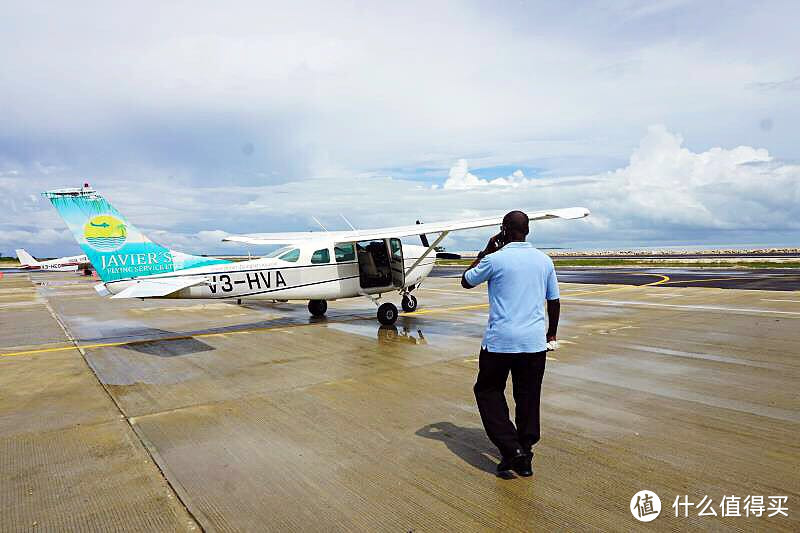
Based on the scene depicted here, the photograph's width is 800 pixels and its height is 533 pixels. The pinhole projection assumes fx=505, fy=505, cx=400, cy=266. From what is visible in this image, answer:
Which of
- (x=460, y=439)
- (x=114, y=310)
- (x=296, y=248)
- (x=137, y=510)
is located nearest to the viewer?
(x=137, y=510)

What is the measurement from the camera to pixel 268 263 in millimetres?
12070

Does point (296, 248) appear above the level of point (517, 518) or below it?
above

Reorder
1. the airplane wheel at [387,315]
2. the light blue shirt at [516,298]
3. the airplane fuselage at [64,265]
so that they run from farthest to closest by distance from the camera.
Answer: the airplane fuselage at [64,265], the airplane wheel at [387,315], the light blue shirt at [516,298]

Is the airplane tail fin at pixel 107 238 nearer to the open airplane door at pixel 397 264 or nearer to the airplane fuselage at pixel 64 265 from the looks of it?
the open airplane door at pixel 397 264

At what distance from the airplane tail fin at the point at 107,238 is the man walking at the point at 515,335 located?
8966 mm

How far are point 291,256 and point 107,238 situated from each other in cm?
391

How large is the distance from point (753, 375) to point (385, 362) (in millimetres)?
A: 5458

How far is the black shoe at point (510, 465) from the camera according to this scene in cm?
408

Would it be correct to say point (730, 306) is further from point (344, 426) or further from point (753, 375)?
point (344, 426)

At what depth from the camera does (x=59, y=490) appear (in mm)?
4043

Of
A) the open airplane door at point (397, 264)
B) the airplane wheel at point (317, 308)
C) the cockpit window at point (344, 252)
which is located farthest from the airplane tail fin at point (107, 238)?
the open airplane door at point (397, 264)

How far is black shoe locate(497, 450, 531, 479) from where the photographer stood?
4.08 metres

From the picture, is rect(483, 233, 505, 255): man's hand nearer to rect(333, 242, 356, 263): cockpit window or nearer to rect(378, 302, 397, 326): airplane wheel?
rect(378, 302, 397, 326): airplane wheel

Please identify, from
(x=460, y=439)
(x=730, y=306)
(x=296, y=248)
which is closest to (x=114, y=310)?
(x=296, y=248)
